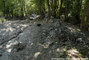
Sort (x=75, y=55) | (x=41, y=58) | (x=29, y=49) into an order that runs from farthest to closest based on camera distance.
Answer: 1. (x=29, y=49)
2. (x=41, y=58)
3. (x=75, y=55)

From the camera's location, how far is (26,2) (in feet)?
76.5

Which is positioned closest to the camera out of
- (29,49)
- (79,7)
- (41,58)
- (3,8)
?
(41,58)

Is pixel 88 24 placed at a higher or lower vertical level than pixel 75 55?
higher

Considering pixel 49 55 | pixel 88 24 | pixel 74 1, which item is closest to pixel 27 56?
pixel 49 55

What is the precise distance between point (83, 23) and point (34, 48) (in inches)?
294

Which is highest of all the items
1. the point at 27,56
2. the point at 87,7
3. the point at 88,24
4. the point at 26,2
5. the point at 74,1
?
the point at 26,2

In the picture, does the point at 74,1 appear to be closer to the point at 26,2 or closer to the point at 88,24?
the point at 88,24

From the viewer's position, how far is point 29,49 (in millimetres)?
5930

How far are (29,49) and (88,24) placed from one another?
8.47 metres

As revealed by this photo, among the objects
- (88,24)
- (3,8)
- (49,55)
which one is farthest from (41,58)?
(3,8)

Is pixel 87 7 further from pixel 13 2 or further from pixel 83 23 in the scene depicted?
pixel 13 2

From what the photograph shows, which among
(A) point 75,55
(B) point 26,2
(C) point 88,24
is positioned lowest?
(A) point 75,55

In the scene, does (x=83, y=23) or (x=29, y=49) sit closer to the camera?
(x=29, y=49)

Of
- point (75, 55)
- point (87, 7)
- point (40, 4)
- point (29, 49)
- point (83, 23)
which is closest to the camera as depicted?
point (75, 55)
